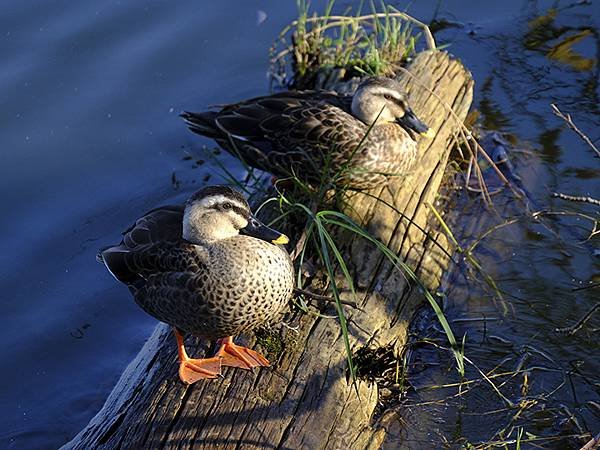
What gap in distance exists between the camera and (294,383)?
3883mm

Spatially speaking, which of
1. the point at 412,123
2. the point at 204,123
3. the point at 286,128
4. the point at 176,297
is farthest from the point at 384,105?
the point at 176,297

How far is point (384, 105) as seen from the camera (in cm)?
515

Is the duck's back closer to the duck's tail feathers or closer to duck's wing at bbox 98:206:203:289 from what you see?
duck's wing at bbox 98:206:203:289

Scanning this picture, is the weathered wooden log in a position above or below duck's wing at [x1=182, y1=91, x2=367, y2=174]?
below

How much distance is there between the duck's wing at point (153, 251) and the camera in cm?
402

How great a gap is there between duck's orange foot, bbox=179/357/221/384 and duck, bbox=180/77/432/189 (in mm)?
1268

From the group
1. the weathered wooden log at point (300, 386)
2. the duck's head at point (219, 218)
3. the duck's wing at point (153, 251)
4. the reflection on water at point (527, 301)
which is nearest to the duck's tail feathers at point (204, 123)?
the weathered wooden log at point (300, 386)

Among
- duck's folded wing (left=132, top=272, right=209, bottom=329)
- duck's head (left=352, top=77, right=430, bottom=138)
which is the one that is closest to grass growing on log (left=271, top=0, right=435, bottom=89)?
duck's head (left=352, top=77, right=430, bottom=138)

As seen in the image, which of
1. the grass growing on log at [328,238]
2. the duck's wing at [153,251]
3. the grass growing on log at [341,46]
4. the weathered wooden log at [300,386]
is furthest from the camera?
the grass growing on log at [341,46]

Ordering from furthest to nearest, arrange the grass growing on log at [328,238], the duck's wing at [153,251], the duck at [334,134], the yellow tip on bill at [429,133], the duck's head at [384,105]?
1. the yellow tip on bill at [429,133]
2. the duck's head at [384,105]
3. the duck at [334,134]
4. the grass growing on log at [328,238]
5. the duck's wing at [153,251]

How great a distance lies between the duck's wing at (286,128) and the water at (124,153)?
3.16ft

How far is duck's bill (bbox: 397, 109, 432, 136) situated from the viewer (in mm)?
5230

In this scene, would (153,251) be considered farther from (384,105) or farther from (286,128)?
(384,105)

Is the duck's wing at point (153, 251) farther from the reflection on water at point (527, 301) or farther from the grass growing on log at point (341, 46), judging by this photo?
the grass growing on log at point (341, 46)
